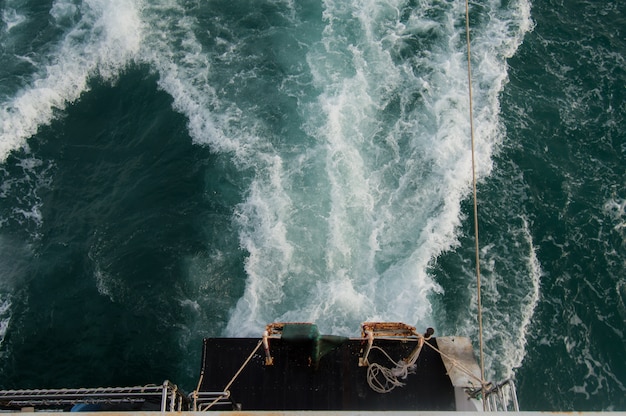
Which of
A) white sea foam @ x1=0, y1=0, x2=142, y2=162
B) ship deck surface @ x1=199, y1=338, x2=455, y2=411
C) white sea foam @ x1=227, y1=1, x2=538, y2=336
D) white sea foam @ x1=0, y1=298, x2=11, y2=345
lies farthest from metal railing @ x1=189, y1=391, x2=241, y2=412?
white sea foam @ x1=0, y1=0, x2=142, y2=162

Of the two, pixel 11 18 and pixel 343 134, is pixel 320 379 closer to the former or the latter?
pixel 343 134

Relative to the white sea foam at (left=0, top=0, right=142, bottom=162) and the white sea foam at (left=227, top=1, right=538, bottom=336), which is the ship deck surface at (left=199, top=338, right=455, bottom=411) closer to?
the white sea foam at (left=227, top=1, right=538, bottom=336)

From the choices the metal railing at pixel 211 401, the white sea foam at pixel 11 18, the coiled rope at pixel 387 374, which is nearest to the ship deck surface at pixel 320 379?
the coiled rope at pixel 387 374

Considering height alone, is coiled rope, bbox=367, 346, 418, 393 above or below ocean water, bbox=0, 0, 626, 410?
below

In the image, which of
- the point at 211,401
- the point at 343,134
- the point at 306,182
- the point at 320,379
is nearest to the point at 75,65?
the point at 306,182

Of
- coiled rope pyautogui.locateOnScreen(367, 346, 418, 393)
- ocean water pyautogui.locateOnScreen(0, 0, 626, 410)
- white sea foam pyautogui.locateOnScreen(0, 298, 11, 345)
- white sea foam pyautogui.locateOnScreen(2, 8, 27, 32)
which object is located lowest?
coiled rope pyautogui.locateOnScreen(367, 346, 418, 393)

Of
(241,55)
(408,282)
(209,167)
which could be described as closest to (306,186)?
(209,167)

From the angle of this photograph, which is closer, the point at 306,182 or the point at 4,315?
the point at 4,315

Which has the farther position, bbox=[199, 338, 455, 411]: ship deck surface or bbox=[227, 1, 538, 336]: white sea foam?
bbox=[227, 1, 538, 336]: white sea foam
